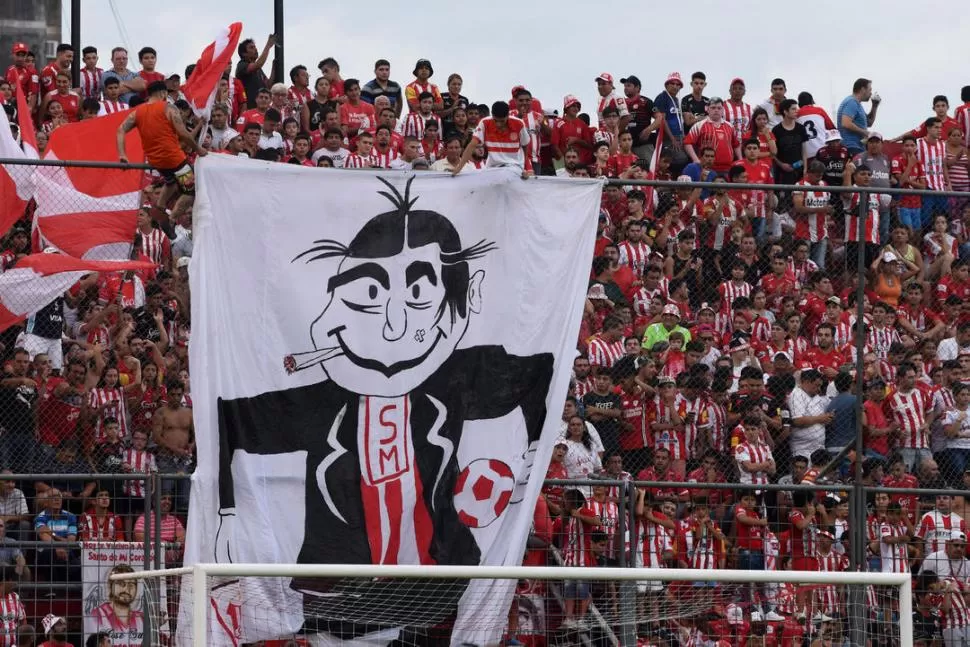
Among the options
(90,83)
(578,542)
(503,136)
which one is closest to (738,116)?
(503,136)

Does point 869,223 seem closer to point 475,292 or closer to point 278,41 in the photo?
point 475,292

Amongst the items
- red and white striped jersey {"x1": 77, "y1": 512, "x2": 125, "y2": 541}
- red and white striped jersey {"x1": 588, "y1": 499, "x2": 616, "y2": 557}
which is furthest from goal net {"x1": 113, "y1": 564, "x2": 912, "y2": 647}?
red and white striped jersey {"x1": 77, "y1": 512, "x2": 125, "y2": 541}

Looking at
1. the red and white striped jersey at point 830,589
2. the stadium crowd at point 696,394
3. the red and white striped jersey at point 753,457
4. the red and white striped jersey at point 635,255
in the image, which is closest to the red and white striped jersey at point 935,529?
the stadium crowd at point 696,394

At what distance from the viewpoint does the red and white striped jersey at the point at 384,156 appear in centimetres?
1709

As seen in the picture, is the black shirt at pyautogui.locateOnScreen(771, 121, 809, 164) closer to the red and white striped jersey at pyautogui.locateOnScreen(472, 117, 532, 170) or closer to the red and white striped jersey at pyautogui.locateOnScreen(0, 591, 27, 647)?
the red and white striped jersey at pyautogui.locateOnScreen(472, 117, 532, 170)

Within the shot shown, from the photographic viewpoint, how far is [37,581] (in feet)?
36.6

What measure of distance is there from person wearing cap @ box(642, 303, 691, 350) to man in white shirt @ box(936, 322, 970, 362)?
2.14m

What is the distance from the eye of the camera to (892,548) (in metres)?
11.9

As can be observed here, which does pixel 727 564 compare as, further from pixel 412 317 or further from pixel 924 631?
pixel 412 317

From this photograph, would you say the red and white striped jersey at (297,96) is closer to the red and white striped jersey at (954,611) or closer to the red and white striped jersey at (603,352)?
the red and white striped jersey at (603,352)

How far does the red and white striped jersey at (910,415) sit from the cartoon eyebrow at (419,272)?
440 centimetres

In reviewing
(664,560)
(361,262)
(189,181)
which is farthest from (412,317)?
(664,560)

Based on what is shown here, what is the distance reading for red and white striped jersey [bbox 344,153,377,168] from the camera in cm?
1667

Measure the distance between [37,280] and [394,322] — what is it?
241cm
